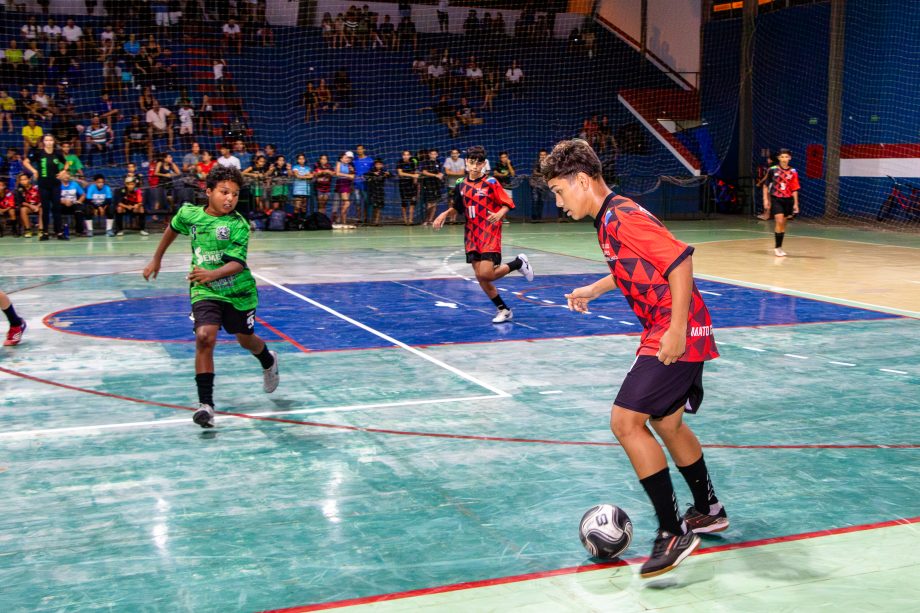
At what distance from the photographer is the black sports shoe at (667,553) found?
4516 millimetres

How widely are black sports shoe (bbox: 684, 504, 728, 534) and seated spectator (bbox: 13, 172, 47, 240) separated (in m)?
20.8

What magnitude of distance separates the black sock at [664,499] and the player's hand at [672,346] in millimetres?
548

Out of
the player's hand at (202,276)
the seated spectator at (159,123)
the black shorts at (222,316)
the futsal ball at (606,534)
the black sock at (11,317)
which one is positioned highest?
the seated spectator at (159,123)

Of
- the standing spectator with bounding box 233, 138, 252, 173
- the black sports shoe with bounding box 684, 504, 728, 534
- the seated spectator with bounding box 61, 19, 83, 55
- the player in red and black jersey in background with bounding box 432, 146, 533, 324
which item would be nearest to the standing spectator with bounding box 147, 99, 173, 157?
the standing spectator with bounding box 233, 138, 252, 173

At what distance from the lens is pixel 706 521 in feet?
16.4

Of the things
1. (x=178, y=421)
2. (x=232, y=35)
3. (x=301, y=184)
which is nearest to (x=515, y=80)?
(x=232, y=35)

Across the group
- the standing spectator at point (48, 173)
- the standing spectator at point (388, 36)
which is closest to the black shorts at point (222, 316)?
the standing spectator at point (48, 173)

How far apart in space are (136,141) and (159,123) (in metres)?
0.79

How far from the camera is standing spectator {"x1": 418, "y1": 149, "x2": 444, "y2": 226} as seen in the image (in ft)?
88.2

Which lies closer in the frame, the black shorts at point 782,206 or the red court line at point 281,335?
the red court line at point 281,335

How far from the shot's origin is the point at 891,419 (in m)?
7.30

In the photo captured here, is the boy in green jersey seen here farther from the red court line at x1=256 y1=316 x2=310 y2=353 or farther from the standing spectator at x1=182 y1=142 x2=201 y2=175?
the standing spectator at x1=182 y1=142 x2=201 y2=175

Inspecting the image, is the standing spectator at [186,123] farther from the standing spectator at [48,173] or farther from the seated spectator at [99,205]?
the standing spectator at [48,173]

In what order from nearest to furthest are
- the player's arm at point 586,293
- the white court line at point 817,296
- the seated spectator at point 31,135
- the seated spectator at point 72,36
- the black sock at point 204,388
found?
the player's arm at point 586,293
the black sock at point 204,388
the white court line at point 817,296
the seated spectator at point 31,135
the seated spectator at point 72,36
